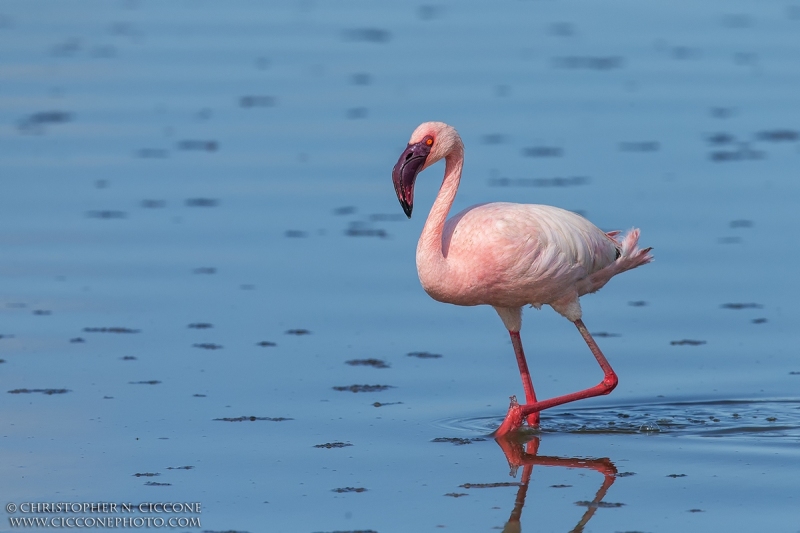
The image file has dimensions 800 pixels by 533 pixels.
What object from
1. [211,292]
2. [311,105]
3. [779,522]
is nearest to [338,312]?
[211,292]

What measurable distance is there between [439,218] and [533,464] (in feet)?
4.93

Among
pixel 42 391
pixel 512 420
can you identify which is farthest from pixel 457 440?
pixel 42 391

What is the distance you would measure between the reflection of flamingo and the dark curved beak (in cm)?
147

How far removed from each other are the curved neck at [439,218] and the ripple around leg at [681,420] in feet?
3.52

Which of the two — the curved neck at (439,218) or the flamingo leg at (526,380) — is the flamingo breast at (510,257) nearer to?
the curved neck at (439,218)

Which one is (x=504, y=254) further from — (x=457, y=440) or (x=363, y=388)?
(x=363, y=388)

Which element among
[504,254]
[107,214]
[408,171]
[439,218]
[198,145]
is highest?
[408,171]

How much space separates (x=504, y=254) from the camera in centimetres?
802

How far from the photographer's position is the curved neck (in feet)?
26.2

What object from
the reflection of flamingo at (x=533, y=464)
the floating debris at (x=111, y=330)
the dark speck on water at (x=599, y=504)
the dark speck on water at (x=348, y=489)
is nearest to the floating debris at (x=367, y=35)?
the floating debris at (x=111, y=330)

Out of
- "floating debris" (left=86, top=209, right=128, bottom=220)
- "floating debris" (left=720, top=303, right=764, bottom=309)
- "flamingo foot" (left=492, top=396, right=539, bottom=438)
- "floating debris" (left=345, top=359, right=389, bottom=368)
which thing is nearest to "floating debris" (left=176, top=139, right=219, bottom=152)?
"floating debris" (left=86, top=209, right=128, bottom=220)

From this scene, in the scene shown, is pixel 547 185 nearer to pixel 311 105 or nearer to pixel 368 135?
pixel 368 135

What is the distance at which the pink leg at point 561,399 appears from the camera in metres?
8.23

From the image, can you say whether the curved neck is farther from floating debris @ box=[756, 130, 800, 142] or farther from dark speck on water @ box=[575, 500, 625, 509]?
floating debris @ box=[756, 130, 800, 142]
